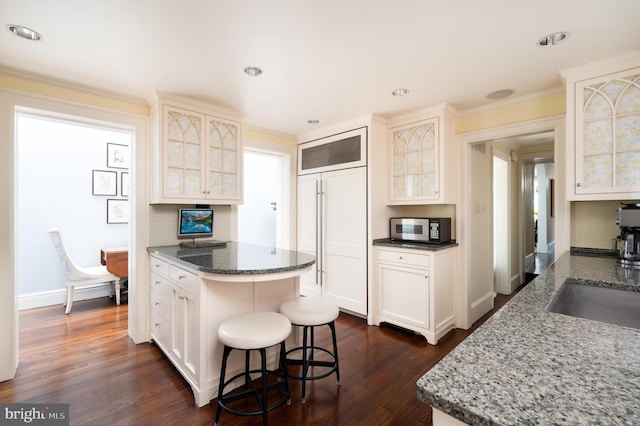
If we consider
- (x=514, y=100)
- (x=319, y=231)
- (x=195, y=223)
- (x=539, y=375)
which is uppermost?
(x=514, y=100)

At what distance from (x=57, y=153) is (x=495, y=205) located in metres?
6.31

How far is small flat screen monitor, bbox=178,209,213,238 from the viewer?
304cm

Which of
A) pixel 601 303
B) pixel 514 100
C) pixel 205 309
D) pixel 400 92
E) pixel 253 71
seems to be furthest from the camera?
pixel 514 100

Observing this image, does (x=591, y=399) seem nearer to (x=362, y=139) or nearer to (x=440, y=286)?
(x=440, y=286)

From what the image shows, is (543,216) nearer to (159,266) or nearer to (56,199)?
(159,266)

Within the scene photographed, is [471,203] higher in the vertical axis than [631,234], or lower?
higher

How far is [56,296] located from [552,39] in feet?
19.4

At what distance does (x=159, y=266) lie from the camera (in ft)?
8.62

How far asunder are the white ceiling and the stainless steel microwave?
4.09 feet

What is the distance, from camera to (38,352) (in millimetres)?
2646

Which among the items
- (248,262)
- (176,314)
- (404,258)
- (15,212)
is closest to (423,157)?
(404,258)

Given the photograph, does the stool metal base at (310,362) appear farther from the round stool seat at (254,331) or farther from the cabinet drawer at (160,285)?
the cabinet drawer at (160,285)

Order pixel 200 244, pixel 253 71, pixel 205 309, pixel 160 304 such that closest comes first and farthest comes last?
pixel 205 309 < pixel 253 71 < pixel 160 304 < pixel 200 244

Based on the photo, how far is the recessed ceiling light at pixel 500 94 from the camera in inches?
104
